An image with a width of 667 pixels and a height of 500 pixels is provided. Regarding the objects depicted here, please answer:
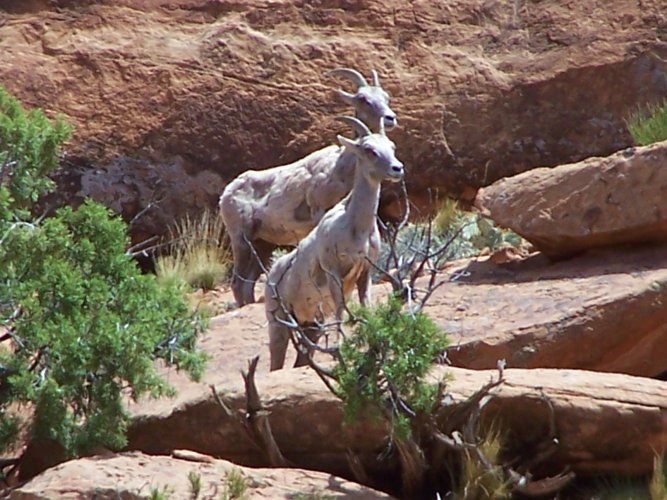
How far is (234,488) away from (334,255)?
277 cm

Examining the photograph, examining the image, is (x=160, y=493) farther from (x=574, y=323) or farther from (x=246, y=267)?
(x=246, y=267)

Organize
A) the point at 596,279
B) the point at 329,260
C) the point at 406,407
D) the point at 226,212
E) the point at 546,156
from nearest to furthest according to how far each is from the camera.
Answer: the point at 406,407, the point at 329,260, the point at 596,279, the point at 226,212, the point at 546,156

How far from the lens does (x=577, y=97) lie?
57.8ft

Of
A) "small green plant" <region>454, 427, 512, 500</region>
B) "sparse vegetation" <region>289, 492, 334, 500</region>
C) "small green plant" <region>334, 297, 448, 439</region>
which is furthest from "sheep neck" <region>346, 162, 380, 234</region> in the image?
"sparse vegetation" <region>289, 492, 334, 500</region>

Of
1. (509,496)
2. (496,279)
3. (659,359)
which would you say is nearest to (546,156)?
(496,279)

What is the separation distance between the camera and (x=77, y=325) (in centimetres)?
904

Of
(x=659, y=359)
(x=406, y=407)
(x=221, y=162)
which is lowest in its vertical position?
(x=221, y=162)

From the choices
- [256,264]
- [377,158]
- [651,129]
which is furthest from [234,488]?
[651,129]

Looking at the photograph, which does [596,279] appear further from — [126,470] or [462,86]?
[462,86]

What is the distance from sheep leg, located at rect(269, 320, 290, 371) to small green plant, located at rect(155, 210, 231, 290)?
4.88 metres

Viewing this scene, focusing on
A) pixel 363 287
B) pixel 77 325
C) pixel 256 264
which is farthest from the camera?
pixel 256 264

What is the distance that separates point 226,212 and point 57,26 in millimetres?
5119

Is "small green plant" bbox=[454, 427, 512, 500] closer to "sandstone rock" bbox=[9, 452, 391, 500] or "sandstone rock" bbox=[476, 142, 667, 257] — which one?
"sandstone rock" bbox=[9, 452, 391, 500]

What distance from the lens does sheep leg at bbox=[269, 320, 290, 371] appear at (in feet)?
35.3
